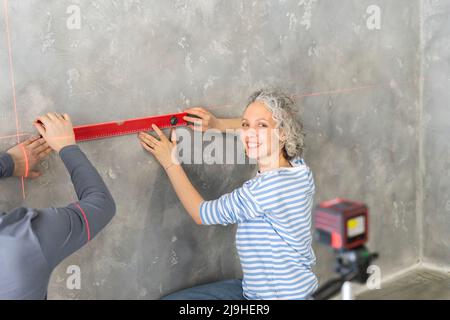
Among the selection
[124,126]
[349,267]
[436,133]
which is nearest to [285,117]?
[124,126]

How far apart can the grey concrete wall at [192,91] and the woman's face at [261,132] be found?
0.96 feet

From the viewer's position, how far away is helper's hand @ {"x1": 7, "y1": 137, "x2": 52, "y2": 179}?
1728 mm

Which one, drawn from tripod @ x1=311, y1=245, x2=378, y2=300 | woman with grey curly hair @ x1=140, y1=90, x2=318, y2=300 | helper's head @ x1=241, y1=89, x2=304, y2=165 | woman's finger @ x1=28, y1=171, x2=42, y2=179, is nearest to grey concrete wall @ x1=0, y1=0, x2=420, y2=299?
woman's finger @ x1=28, y1=171, x2=42, y2=179

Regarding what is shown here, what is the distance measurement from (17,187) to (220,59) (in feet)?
3.07

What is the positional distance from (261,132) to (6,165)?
0.87 metres

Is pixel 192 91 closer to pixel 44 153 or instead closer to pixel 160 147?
pixel 160 147

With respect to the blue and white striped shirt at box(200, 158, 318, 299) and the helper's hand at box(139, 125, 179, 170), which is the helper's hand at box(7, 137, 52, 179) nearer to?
the helper's hand at box(139, 125, 179, 170)

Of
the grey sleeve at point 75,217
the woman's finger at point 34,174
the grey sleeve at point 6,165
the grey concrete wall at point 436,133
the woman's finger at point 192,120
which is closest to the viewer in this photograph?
the grey sleeve at point 75,217

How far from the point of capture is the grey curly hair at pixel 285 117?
6.51ft

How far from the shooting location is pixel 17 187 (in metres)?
1.78

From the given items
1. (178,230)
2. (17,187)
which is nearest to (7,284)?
(17,187)

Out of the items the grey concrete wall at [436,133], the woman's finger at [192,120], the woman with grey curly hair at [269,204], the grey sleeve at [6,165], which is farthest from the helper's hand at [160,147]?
the grey concrete wall at [436,133]

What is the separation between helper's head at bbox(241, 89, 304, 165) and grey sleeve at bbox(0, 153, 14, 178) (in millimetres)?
804

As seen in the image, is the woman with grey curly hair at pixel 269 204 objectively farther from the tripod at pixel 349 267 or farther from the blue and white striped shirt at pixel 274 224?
the tripod at pixel 349 267
